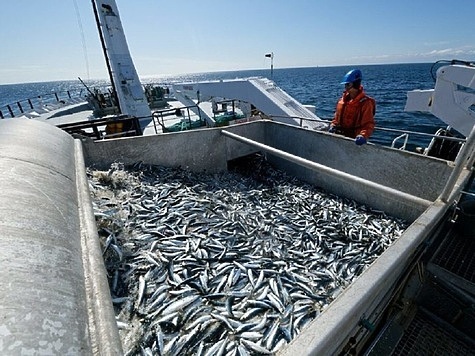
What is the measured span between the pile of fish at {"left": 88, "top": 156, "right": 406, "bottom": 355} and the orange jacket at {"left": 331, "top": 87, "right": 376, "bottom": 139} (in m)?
1.67

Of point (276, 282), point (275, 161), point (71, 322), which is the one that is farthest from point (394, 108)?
point (71, 322)

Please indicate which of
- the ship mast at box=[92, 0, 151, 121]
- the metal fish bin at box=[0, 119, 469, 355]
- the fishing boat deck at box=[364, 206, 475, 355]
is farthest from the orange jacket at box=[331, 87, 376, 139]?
the ship mast at box=[92, 0, 151, 121]

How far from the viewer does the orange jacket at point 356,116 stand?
216 inches

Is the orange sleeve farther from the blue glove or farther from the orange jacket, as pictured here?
the blue glove

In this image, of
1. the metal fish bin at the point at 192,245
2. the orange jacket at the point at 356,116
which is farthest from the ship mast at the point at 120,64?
the orange jacket at the point at 356,116

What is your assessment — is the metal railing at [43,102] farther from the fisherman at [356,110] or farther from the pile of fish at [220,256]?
the fisherman at [356,110]

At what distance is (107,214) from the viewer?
3.70 meters

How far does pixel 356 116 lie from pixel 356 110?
15 cm

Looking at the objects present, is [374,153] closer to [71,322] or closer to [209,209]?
[209,209]

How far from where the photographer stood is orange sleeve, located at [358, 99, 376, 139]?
214 inches

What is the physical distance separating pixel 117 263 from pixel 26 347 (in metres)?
2.04

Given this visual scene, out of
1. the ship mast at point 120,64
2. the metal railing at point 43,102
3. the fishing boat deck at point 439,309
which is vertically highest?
the ship mast at point 120,64

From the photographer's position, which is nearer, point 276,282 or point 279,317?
point 279,317

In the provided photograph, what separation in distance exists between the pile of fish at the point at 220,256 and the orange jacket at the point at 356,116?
5.47 feet
